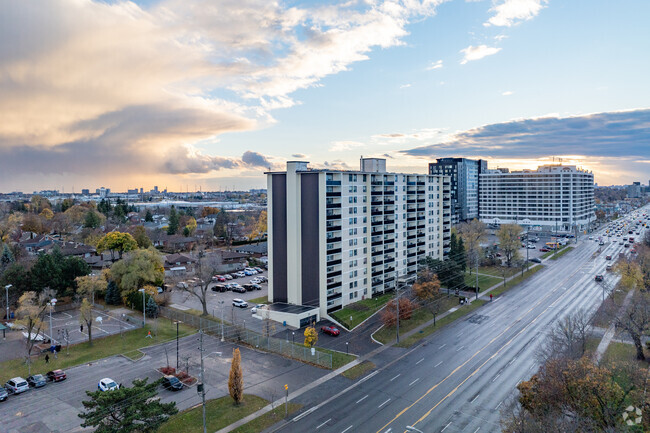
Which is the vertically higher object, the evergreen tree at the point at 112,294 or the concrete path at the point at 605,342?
the evergreen tree at the point at 112,294

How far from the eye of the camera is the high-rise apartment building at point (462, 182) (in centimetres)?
16588

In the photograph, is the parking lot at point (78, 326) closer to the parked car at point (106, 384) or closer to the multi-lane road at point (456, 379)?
the parked car at point (106, 384)

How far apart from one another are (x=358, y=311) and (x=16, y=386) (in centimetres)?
3981

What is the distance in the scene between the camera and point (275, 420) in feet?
100

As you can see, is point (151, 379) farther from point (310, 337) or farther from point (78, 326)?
point (78, 326)

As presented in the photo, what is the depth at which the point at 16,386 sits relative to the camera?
35469mm

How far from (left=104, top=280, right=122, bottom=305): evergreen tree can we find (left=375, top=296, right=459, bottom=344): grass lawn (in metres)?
43.4

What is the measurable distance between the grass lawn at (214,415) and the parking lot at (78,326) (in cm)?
2543

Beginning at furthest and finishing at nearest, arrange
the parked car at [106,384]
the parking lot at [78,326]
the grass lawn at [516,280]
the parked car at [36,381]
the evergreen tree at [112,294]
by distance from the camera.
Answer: the grass lawn at [516,280] → the evergreen tree at [112,294] → the parking lot at [78,326] → the parked car at [36,381] → the parked car at [106,384]

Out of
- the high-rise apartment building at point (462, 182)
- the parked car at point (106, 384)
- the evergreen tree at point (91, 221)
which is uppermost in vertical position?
the high-rise apartment building at point (462, 182)

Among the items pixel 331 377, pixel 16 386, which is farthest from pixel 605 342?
pixel 16 386

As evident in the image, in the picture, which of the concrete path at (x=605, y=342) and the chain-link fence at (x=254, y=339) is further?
the chain-link fence at (x=254, y=339)

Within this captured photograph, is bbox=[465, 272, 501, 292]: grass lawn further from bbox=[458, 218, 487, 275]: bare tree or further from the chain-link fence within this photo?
the chain-link fence

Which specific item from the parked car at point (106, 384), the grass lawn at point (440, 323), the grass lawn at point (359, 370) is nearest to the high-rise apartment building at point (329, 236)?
the grass lawn at point (440, 323)
